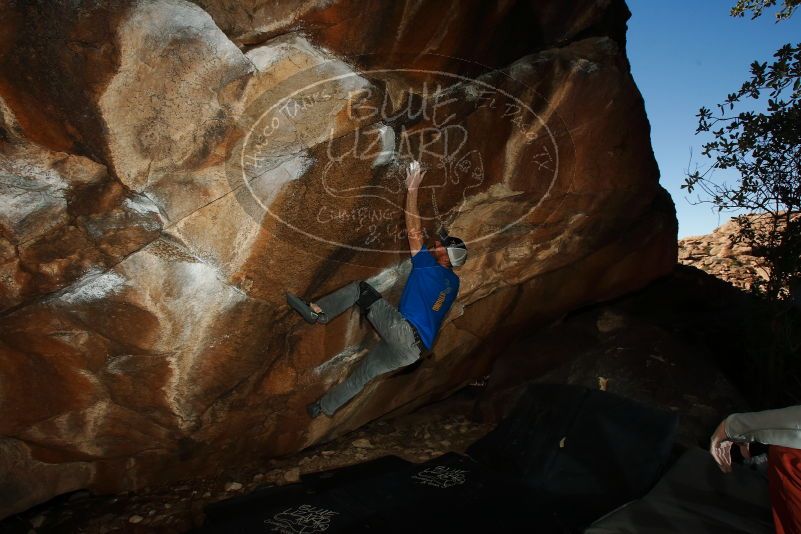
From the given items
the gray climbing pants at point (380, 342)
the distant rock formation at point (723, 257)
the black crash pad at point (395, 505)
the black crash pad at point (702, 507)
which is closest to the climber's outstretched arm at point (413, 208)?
the gray climbing pants at point (380, 342)

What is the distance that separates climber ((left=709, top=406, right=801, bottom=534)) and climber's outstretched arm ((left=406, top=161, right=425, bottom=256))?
217cm

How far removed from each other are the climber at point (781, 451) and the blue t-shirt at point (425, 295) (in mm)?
1935

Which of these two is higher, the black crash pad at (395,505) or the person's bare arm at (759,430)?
the person's bare arm at (759,430)

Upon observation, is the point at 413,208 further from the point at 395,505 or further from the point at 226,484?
the point at 226,484

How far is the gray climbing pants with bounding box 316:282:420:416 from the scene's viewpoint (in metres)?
3.64

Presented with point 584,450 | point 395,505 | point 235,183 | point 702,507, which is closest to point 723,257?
point 584,450

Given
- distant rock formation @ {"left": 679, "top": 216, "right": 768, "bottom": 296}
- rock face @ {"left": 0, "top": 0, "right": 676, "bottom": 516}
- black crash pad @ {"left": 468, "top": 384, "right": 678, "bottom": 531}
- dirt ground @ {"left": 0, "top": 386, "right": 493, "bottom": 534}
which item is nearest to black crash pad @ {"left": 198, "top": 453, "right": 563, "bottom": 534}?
black crash pad @ {"left": 468, "top": 384, "right": 678, "bottom": 531}

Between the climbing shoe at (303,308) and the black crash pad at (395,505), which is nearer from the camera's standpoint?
the black crash pad at (395,505)

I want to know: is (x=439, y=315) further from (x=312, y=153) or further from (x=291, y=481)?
(x=291, y=481)

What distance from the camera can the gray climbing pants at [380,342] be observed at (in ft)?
11.9

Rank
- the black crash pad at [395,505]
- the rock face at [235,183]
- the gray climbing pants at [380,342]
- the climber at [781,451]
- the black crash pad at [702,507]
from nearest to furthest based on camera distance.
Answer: the climber at [781,451], the black crash pad at [702,507], the rock face at [235,183], the black crash pad at [395,505], the gray climbing pants at [380,342]

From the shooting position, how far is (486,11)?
336 centimetres

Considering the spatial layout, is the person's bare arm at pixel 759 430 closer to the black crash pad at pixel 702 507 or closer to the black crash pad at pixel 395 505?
the black crash pad at pixel 702 507

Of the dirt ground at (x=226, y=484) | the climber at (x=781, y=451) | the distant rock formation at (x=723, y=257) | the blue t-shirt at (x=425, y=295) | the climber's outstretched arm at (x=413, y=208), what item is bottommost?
the dirt ground at (x=226, y=484)
